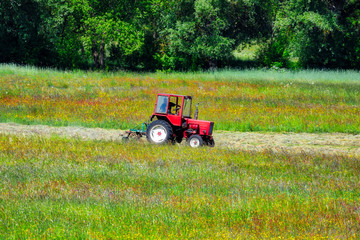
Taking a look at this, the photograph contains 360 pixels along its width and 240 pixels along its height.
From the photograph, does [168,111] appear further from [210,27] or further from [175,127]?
[210,27]

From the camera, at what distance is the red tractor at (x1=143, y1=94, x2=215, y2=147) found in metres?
12.9

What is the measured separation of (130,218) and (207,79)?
24.7 metres

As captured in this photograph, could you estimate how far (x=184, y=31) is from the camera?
43250 millimetres

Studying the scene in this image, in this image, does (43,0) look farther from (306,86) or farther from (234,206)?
(234,206)

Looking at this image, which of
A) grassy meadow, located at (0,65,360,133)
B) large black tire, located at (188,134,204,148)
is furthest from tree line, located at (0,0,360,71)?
large black tire, located at (188,134,204,148)

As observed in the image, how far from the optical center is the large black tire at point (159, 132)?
12.8 m

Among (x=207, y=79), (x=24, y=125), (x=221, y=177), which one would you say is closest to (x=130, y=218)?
(x=221, y=177)

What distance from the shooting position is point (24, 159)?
32.5 feet

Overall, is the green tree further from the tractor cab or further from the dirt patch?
the tractor cab

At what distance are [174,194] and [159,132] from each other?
5703 millimetres

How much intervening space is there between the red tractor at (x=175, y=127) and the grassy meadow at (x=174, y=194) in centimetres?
160

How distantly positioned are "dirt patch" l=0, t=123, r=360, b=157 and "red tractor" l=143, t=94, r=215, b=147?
98 cm

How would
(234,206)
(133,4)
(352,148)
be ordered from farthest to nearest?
1. (133,4)
2. (352,148)
3. (234,206)

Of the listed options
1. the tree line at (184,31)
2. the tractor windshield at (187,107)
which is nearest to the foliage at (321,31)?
the tree line at (184,31)
